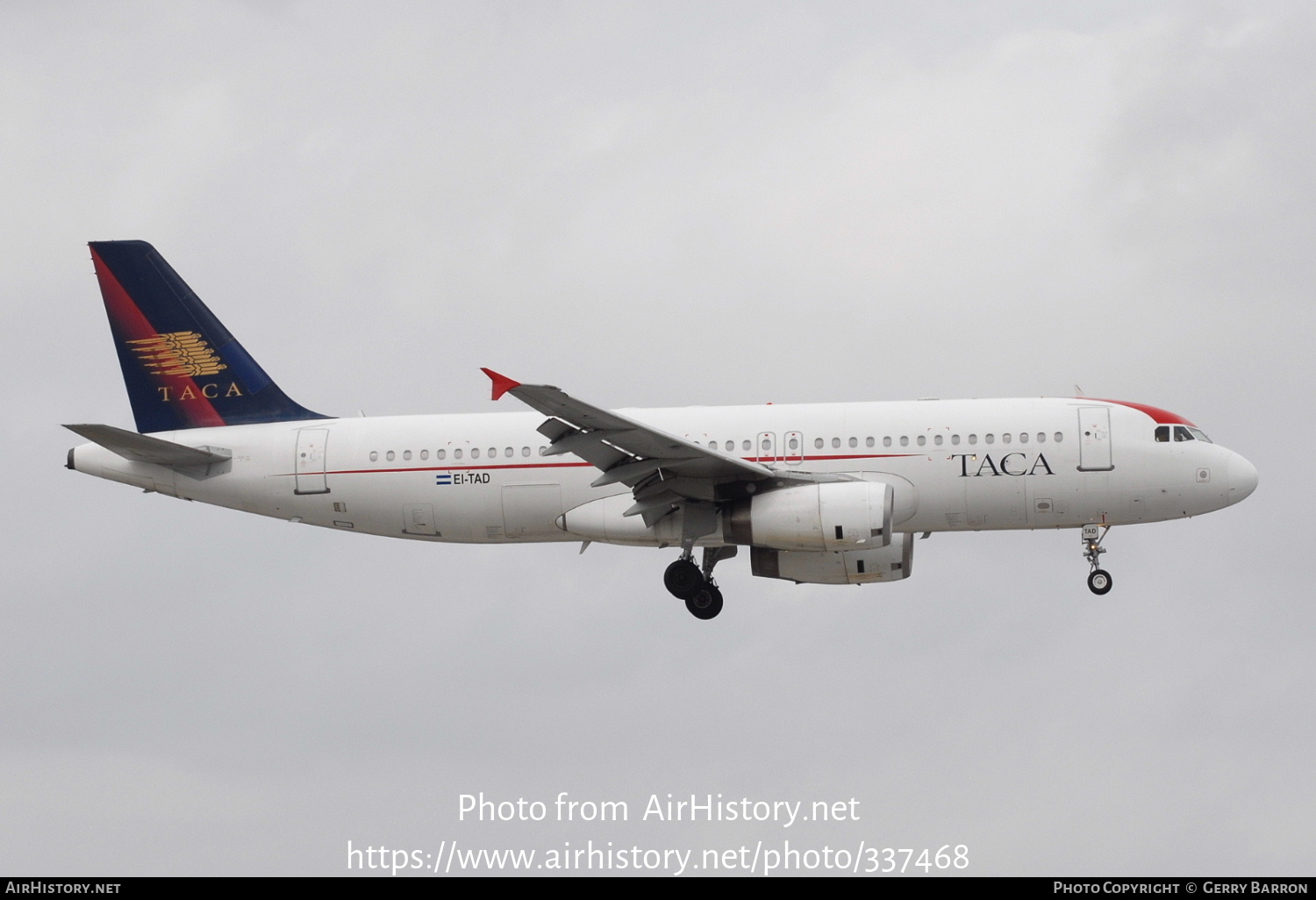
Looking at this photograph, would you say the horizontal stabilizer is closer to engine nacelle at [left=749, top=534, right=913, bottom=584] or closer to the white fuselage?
the white fuselage

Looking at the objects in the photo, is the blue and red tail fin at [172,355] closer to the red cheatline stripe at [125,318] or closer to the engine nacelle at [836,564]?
the red cheatline stripe at [125,318]

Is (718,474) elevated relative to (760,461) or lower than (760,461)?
lower

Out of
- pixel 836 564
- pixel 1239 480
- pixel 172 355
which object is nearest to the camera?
pixel 1239 480

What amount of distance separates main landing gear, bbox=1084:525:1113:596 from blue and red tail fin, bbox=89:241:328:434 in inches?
702

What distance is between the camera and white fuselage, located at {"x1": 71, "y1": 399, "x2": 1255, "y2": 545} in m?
34.8

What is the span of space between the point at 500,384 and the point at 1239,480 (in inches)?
639

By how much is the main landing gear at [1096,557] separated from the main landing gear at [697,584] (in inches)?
305

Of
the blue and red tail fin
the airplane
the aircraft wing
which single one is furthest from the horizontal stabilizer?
the aircraft wing

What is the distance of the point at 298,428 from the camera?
37844 mm

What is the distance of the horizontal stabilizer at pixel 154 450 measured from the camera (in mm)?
36031

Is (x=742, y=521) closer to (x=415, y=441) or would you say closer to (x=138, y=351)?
(x=415, y=441)

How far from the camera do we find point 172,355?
3928 centimetres

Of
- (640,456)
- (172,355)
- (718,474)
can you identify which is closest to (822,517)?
(718,474)

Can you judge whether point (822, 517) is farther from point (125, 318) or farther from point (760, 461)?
point (125, 318)
